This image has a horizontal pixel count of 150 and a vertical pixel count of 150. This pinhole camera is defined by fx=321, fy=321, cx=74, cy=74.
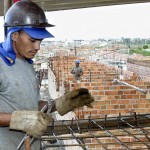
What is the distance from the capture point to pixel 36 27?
7.87ft

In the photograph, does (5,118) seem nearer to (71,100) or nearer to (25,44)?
(25,44)

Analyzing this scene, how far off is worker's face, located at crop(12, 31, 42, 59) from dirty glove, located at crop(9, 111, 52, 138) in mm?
467

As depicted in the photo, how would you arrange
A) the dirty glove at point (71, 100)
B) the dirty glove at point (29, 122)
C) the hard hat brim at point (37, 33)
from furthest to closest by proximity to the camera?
the dirty glove at point (71, 100), the hard hat brim at point (37, 33), the dirty glove at point (29, 122)

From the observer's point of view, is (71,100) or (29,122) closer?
(29,122)

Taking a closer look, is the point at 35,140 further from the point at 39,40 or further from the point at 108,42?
the point at 108,42

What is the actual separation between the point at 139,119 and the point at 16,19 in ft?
5.13

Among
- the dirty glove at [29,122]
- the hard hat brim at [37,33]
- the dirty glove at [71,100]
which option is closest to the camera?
the dirty glove at [29,122]

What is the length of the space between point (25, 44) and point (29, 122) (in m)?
0.58

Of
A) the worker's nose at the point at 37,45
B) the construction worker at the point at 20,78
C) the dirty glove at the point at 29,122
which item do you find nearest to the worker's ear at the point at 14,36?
the construction worker at the point at 20,78

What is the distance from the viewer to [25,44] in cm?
232

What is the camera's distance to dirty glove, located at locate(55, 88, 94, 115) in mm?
2633

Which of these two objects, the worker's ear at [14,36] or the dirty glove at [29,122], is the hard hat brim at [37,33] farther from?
the dirty glove at [29,122]

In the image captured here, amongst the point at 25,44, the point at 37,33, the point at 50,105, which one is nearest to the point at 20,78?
the point at 25,44

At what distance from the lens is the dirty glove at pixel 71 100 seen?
8.64 feet
